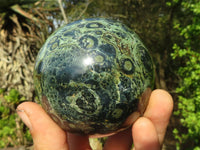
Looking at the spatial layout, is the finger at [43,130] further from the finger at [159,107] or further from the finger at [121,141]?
the finger at [159,107]

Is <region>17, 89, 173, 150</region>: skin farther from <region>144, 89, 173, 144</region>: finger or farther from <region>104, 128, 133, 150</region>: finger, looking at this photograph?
<region>104, 128, 133, 150</region>: finger

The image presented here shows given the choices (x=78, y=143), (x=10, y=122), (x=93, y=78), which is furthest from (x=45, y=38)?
(x=93, y=78)

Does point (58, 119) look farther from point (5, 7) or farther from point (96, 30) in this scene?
point (5, 7)

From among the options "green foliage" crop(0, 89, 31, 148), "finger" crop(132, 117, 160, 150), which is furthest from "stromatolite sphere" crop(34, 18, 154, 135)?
"green foliage" crop(0, 89, 31, 148)

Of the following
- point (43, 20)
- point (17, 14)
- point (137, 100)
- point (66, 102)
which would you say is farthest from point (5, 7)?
point (137, 100)

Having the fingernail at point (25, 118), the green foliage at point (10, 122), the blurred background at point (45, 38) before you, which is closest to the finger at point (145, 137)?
the fingernail at point (25, 118)

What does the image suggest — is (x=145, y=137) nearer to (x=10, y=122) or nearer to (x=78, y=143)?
(x=78, y=143)

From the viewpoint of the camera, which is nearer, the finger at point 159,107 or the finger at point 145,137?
the finger at point 145,137
